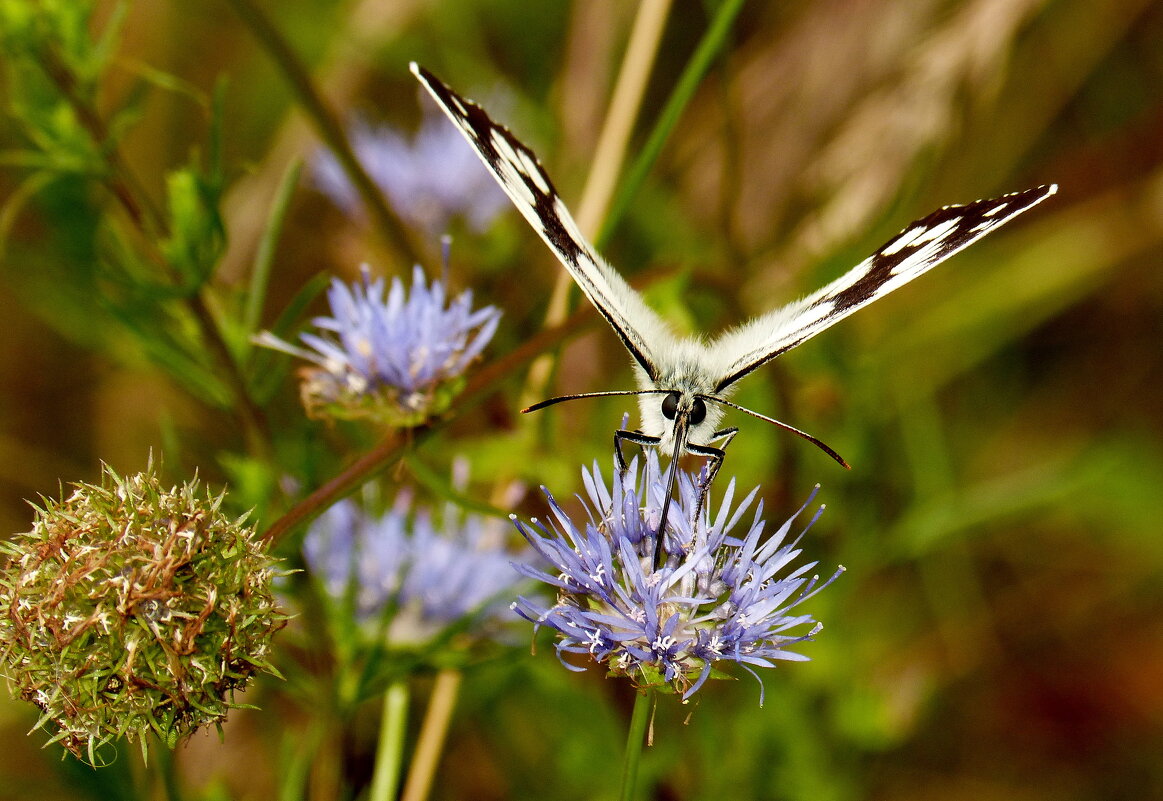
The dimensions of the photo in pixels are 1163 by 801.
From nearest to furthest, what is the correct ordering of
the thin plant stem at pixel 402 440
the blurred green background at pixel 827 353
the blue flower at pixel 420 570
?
the thin plant stem at pixel 402 440, the blue flower at pixel 420 570, the blurred green background at pixel 827 353

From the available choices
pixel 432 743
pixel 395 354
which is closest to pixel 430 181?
pixel 395 354

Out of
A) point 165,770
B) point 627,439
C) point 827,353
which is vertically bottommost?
point 165,770

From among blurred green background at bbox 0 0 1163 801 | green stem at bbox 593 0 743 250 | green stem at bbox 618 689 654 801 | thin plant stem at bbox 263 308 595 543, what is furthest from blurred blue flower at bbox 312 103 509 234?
green stem at bbox 618 689 654 801

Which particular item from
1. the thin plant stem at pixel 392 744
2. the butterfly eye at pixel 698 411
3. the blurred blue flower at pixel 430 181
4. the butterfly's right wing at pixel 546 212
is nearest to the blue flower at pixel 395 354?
the butterfly's right wing at pixel 546 212

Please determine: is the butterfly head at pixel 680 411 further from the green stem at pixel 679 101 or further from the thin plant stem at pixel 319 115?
the thin plant stem at pixel 319 115

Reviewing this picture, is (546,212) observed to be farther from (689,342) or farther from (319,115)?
(319,115)

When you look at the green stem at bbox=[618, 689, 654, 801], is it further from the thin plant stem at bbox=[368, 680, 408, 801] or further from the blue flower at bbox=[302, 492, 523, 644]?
the blue flower at bbox=[302, 492, 523, 644]
